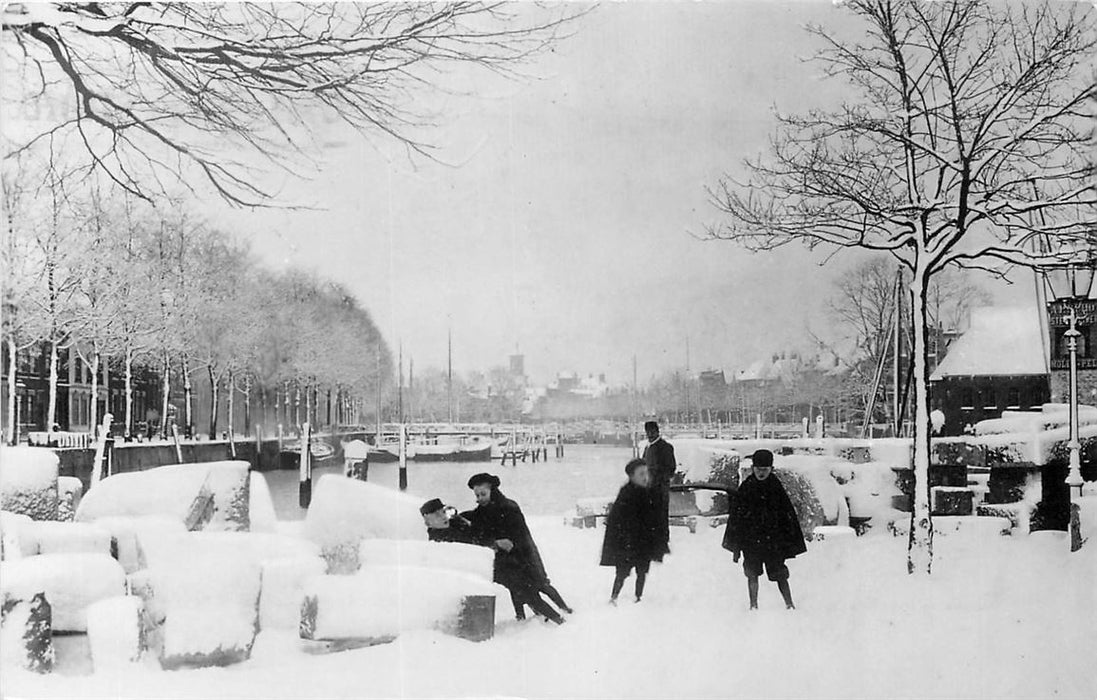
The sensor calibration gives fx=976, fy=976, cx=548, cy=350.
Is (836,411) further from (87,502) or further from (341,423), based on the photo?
(87,502)

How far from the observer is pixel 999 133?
4.79m

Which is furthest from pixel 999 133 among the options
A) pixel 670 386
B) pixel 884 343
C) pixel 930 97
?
pixel 670 386

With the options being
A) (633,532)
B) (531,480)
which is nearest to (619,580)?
(633,532)

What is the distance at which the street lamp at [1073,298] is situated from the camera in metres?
4.79

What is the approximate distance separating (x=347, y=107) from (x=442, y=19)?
0.62 meters

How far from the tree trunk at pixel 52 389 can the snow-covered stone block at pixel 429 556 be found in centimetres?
159

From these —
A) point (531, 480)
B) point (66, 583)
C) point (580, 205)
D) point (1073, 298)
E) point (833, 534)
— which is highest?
point (580, 205)

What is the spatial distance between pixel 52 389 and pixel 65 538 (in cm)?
70

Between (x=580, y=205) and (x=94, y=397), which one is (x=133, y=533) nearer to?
(x=94, y=397)

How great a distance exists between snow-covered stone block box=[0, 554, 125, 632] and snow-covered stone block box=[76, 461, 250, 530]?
0.25 metres

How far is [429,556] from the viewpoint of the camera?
449 centimetres

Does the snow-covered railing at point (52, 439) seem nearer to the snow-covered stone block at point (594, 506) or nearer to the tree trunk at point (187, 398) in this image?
the tree trunk at point (187, 398)

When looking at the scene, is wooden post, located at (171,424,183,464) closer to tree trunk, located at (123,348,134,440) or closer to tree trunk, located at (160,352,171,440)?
tree trunk, located at (160,352,171,440)

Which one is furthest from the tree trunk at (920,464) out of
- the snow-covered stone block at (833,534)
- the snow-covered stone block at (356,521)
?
the snow-covered stone block at (356,521)
